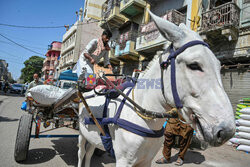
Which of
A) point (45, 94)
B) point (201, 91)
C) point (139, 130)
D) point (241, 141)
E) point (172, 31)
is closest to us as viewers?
point (201, 91)

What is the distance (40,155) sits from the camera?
11.8ft

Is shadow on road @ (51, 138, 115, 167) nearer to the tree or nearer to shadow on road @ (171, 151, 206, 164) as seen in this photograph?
shadow on road @ (171, 151, 206, 164)

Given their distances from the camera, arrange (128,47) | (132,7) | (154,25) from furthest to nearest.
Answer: (132,7) → (128,47) → (154,25)

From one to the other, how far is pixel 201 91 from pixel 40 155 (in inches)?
154

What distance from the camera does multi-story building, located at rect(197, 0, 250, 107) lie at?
275 inches

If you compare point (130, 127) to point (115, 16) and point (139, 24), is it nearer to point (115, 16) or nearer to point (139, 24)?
point (139, 24)

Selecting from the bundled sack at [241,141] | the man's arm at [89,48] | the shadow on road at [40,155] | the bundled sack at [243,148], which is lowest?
the bundled sack at [243,148]

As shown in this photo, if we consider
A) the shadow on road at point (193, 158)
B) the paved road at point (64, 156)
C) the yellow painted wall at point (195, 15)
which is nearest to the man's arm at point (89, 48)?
the paved road at point (64, 156)

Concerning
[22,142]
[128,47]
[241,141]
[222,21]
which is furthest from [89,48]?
[128,47]

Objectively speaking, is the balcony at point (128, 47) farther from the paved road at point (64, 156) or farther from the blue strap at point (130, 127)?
the blue strap at point (130, 127)

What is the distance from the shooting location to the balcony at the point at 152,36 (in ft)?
29.3

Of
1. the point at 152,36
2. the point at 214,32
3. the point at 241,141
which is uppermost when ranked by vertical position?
the point at 152,36

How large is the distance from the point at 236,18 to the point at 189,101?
8378 millimetres

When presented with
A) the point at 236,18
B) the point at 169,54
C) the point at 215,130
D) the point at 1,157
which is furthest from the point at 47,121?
the point at 236,18
